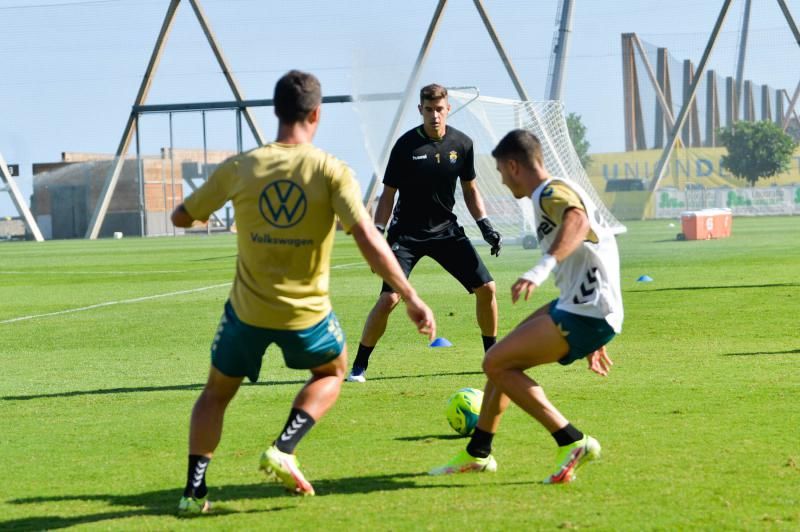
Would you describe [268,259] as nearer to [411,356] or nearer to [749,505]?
[749,505]

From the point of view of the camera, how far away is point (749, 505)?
17.4 ft

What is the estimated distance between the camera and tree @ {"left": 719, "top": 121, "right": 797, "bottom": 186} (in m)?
52.1

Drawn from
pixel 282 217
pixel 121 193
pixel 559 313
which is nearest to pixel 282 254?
pixel 282 217

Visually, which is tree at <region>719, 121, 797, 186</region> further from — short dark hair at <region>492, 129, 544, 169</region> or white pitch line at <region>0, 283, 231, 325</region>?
short dark hair at <region>492, 129, 544, 169</region>

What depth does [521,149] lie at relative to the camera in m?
5.95

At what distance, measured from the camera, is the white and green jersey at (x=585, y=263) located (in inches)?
229

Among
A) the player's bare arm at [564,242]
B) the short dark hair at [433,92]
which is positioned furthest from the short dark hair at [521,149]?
the short dark hair at [433,92]

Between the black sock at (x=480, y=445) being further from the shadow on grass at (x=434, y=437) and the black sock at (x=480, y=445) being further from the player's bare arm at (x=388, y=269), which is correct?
the shadow on grass at (x=434, y=437)

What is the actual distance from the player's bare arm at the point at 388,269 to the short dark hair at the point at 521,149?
2.91 feet

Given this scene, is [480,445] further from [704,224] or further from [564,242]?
[704,224]

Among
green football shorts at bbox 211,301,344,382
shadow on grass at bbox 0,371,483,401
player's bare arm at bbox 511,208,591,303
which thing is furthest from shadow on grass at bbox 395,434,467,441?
shadow on grass at bbox 0,371,483,401

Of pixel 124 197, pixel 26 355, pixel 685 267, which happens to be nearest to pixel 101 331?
pixel 26 355

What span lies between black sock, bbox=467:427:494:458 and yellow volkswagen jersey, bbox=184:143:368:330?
3.90 ft

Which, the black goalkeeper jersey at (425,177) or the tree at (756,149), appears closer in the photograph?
the black goalkeeper jersey at (425,177)
